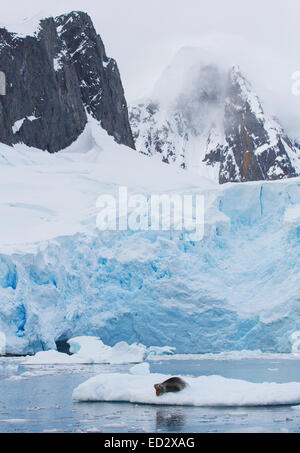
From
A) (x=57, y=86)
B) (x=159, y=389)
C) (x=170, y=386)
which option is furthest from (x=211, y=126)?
(x=159, y=389)

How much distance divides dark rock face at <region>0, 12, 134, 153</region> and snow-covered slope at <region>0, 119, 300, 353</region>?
650 inches

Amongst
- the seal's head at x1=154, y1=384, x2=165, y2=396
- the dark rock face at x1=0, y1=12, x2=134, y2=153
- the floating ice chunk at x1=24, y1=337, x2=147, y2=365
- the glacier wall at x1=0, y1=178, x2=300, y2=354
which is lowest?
the floating ice chunk at x1=24, y1=337, x2=147, y2=365

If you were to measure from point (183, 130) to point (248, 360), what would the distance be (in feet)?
293

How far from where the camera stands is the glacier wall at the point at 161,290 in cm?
2084

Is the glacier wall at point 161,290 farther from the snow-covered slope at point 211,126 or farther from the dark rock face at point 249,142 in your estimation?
the dark rock face at point 249,142

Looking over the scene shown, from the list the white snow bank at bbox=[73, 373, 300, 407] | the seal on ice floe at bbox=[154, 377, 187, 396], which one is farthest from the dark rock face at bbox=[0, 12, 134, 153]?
the seal on ice floe at bbox=[154, 377, 187, 396]

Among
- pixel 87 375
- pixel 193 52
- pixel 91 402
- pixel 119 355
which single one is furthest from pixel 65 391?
pixel 193 52

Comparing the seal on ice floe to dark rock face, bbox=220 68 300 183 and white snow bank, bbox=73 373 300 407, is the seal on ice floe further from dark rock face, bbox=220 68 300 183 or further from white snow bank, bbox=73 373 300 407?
dark rock face, bbox=220 68 300 183

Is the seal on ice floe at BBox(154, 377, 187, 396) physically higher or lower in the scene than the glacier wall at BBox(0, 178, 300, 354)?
lower

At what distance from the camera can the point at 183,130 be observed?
105938 mm

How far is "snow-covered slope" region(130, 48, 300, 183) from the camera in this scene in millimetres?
101625

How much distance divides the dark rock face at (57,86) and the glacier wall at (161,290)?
1705 cm

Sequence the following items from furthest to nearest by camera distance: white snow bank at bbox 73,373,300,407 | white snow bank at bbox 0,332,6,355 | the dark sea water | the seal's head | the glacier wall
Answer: the glacier wall → white snow bank at bbox 0,332,6,355 → the seal's head → white snow bank at bbox 73,373,300,407 → the dark sea water

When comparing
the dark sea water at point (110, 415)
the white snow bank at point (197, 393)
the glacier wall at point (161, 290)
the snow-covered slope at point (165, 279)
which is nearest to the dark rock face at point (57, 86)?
the snow-covered slope at point (165, 279)
